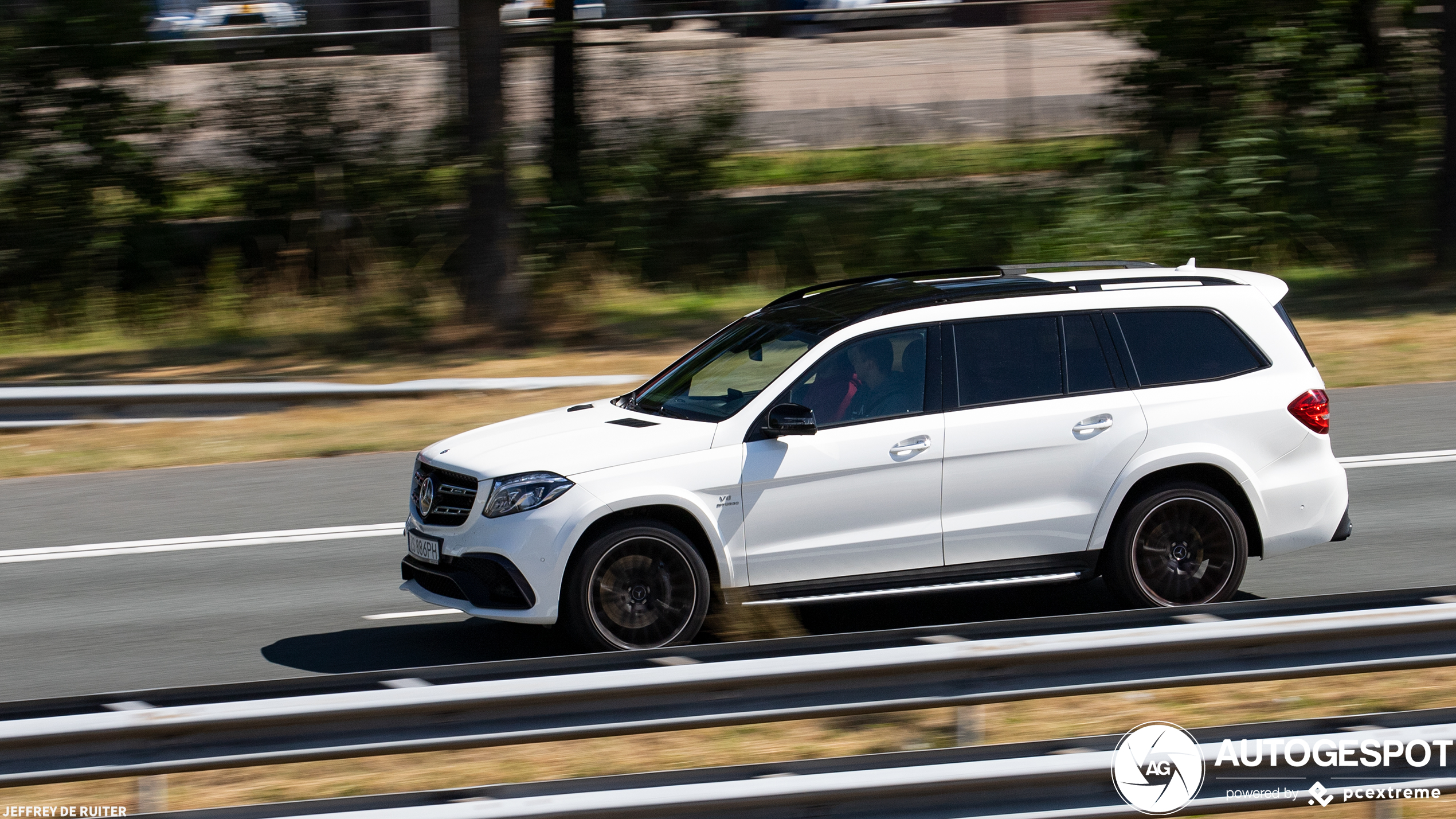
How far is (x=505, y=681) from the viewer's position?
169 inches

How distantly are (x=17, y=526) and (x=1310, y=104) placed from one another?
16040 millimetres

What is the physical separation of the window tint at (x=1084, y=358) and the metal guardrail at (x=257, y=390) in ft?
23.8

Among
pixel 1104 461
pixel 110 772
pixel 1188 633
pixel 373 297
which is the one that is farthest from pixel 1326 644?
pixel 373 297

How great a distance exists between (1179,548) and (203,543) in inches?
238

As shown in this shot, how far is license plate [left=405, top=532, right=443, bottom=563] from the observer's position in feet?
22.8

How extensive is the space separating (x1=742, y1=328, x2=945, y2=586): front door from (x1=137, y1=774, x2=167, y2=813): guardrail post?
305 centimetres

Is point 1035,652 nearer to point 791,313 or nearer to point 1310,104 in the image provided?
point 791,313

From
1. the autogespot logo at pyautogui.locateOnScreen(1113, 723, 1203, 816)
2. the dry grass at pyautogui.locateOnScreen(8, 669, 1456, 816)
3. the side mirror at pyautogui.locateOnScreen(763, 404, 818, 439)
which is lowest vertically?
the dry grass at pyautogui.locateOnScreen(8, 669, 1456, 816)

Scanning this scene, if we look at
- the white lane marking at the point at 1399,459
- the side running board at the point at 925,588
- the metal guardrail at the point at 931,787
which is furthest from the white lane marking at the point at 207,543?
the white lane marking at the point at 1399,459

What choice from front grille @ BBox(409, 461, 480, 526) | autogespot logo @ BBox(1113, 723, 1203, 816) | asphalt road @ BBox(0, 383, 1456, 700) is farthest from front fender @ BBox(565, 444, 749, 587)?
autogespot logo @ BBox(1113, 723, 1203, 816)

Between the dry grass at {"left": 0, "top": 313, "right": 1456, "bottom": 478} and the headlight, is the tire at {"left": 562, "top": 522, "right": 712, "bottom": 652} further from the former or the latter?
the dry grass at {"left": 0, "top": 313, "right": 1456, "bottom": 478}

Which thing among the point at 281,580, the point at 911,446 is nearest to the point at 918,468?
the point at 911,446

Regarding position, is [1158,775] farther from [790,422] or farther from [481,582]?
[481,582]

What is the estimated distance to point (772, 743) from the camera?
5.93m
